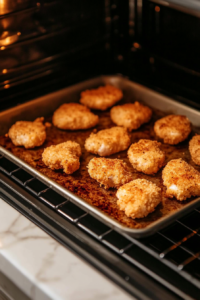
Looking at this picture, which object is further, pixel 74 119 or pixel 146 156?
pixel 74 119

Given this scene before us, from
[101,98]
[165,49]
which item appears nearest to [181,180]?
[101,98]

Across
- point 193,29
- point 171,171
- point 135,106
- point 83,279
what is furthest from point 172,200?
point 193,29

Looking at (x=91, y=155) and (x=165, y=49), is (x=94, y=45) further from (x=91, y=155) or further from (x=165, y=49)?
(x=91, y=155)

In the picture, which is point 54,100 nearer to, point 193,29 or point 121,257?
point 193,29

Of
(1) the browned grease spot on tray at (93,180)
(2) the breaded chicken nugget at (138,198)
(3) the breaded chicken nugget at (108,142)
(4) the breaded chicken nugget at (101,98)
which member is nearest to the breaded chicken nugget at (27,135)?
(1) the browned grease spot on tray at (93,180)

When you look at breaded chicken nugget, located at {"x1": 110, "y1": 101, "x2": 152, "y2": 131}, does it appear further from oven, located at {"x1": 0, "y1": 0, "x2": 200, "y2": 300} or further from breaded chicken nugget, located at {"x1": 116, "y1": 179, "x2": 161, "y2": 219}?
breaded chicken nugget, located at {"x1": 116, "y1": 179, "x2": 161, "y2": 219}

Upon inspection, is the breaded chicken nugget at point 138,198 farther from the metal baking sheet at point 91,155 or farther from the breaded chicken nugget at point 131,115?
the breaded chicken nugget at point 131,115
